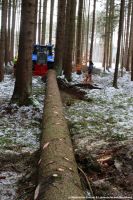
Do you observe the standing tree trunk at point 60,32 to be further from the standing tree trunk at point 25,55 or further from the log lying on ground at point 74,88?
the standing tree trunk at point 25,55

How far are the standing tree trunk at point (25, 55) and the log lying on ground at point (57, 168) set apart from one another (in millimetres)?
4559

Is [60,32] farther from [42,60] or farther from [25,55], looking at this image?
[25,55]

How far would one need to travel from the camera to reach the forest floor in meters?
4.56

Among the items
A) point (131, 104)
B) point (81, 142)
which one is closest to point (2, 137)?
point (81, 142)

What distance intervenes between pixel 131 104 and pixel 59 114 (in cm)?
547

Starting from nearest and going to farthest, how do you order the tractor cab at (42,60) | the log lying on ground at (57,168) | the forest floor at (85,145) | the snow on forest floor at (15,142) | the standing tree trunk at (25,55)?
the log lying on ground at (57,168), the forest floor at (85,145), the snow on forest floor at (15,142), the standing tree trunk at (25,55), the tractor cab at (42,60)

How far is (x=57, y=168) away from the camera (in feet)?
12.7

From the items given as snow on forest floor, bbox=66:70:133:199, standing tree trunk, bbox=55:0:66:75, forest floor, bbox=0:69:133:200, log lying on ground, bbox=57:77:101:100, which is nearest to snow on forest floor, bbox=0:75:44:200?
forest floor, bbox=0:69:133:200

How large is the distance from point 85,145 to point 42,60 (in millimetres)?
14790

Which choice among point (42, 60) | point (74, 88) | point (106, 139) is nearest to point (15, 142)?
point (106, 139)

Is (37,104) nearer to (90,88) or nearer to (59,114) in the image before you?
(59,114)

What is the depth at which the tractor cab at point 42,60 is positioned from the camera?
2058 centimetres

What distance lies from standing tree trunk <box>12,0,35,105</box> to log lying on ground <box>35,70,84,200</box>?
456cm

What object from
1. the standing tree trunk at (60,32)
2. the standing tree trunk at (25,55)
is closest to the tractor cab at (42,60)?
the standing tree trunk at (60,32)
